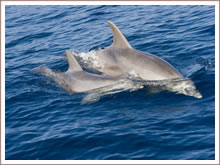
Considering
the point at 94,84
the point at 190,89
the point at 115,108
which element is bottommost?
the point at 115,108

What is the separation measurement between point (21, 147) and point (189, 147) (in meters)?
5.31

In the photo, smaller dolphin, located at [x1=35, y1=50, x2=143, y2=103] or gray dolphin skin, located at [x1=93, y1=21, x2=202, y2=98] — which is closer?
smaller dolphin, located at [x1=35, y1=50, x2=143, y2=103]

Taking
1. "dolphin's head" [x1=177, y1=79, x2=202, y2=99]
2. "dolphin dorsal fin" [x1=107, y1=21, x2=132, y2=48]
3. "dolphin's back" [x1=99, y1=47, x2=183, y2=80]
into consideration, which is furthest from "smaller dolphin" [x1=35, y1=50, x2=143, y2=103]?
"dolphin's head" [x1=177, y1=79, x2=202, y2=99]

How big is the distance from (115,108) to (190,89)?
3.10m

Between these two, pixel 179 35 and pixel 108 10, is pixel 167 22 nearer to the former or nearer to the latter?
pixel 179 35

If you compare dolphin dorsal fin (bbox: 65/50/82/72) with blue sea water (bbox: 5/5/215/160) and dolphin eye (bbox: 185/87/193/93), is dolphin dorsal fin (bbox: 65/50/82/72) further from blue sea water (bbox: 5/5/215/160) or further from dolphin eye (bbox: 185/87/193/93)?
dolphin eye (bbox: 185/87/193/93)

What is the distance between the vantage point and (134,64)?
15.9 meters

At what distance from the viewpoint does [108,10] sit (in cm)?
2783

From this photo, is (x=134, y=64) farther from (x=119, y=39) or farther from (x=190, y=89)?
(x=190, y=89)

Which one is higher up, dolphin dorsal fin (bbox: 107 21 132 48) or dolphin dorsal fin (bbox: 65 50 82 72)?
dolphin dorsal fin (bbox: 107 21 132 48)

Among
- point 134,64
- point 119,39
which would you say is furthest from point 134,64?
point 119,39

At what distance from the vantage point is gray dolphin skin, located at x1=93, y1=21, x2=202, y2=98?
1516 centimetres

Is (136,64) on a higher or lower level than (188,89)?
higher

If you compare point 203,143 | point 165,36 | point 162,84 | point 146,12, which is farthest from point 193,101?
point 146,12
